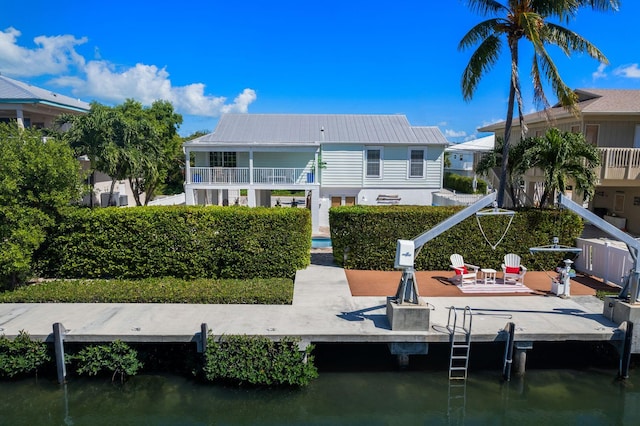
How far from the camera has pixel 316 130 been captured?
28391 mm

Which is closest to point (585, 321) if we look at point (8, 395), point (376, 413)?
point (376, 413)

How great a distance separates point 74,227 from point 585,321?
1477cm

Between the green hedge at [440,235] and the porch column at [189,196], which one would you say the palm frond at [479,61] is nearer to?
the green hedge at [440,235]

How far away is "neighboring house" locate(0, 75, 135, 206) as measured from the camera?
1958 centimetres

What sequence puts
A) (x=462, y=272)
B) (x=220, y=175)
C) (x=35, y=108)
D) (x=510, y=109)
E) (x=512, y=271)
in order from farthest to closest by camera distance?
(x=220, y=175), (x=35, y=108), (x=510, y=109), (x=512, y=271), (x=462, y=272)

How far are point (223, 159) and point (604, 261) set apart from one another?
20326 millimetres

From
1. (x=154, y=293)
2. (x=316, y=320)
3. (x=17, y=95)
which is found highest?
(x=17, y=95)

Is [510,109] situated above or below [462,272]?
above

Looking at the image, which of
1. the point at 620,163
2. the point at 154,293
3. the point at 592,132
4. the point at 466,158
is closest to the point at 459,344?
the point at 154,293

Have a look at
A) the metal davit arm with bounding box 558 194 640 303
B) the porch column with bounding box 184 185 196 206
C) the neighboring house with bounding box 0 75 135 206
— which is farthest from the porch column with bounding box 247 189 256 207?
the metal davit arm with bounding box 558 194 640 303

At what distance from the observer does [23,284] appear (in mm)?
13352

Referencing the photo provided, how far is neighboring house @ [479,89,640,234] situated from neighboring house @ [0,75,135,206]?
2135cm

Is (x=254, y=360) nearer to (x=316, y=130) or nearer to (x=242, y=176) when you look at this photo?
(x=242, y=176)

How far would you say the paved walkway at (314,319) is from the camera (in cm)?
1017
